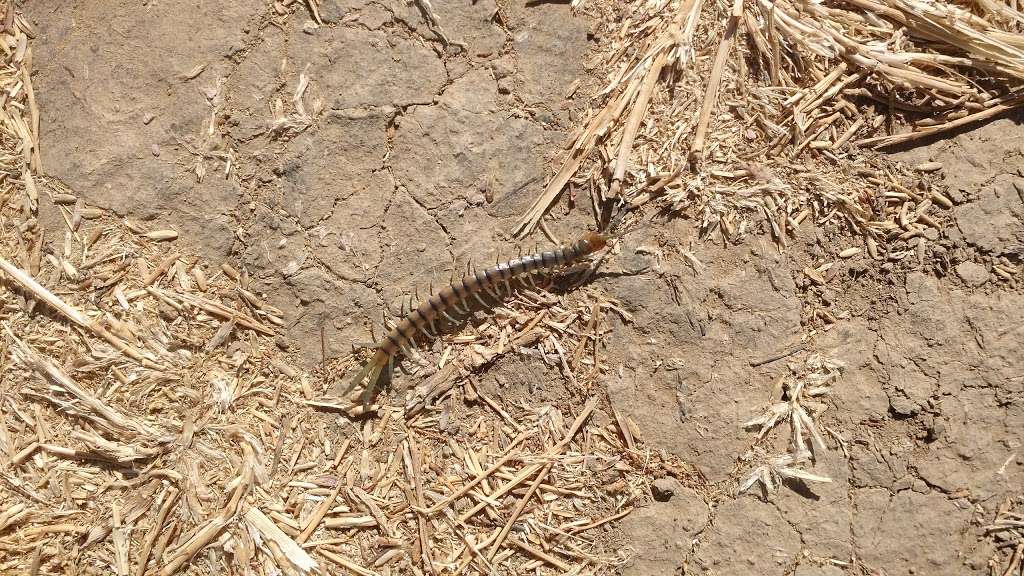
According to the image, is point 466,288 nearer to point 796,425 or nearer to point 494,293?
point 494,293

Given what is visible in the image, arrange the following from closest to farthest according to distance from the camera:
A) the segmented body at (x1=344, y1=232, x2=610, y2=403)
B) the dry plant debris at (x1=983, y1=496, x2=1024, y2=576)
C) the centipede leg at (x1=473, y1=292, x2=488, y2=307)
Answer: the dry plant debris at (x1=983, y1=496, x2=1024, y2=576) → the segmented body at (x1=344, y1=232, x2=610, y2=403) → the centipede leg at (x1=473, y1=292, x2=488, y2=307)

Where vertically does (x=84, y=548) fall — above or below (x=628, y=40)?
below

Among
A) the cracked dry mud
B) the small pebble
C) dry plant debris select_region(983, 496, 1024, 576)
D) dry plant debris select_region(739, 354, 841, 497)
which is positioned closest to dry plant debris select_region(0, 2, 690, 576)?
the small pebble

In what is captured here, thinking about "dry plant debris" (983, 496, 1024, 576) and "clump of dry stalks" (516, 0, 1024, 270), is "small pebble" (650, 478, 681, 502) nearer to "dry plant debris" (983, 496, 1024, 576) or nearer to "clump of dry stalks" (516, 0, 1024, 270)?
"clump of dry stalks" (516, 0, 1024, 270)

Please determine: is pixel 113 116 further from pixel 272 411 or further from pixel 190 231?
pixel 272 411

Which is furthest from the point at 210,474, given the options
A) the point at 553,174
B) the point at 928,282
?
the point at 928,282

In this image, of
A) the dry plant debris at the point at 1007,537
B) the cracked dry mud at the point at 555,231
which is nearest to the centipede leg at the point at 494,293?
the cracked dry mud at the point at 555,231

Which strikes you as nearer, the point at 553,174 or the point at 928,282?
the point at 928,282
